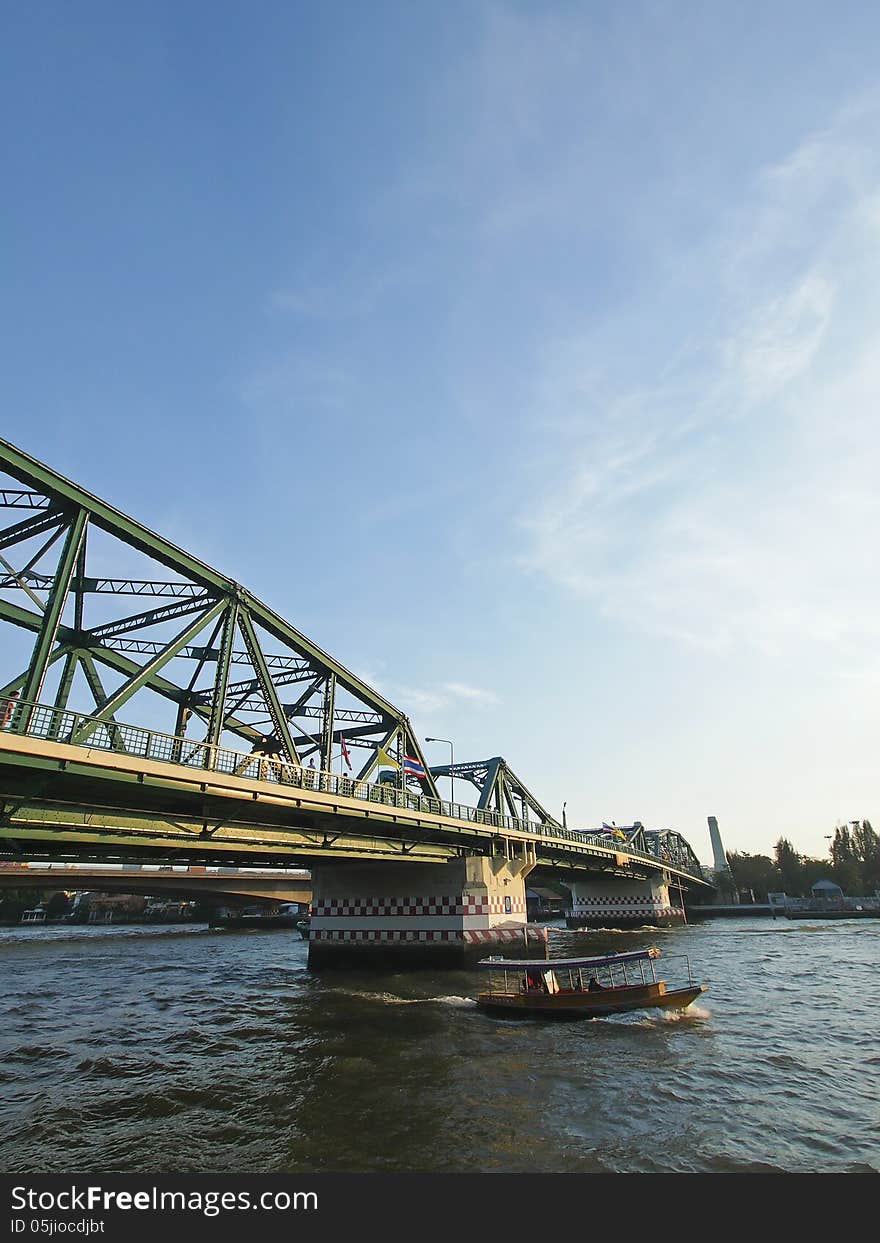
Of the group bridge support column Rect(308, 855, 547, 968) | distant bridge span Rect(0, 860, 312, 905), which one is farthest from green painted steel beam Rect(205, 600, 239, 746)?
distant bridge span Rect(0, 860, 312, 905)

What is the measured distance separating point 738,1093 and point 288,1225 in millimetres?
13387

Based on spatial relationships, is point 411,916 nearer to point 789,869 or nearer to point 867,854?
point 789,869

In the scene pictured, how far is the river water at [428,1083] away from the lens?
12406 mm

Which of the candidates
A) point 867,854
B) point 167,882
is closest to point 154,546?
point 167,882

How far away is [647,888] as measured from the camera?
95188 millimetres

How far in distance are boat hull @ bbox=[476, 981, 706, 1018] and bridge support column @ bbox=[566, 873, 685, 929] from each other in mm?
71658

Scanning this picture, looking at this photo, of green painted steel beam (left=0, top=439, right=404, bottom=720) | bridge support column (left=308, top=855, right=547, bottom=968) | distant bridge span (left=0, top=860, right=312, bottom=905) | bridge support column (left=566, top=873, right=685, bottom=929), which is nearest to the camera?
green painted steel beam (left=0, top=439, right=404, bottom=720)

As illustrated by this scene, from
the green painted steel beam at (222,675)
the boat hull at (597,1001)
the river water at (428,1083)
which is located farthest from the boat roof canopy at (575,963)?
the green painted steel beam at (222,675)

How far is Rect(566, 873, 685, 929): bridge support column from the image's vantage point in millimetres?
92438

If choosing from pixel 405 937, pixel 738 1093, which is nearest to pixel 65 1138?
pixel 738 1093

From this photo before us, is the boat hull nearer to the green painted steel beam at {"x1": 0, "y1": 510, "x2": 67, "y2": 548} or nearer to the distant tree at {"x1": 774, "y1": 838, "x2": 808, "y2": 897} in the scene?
the green painted steel beam at {"x1": 0, "y1": 510, "x2": 67, "y2": 548}

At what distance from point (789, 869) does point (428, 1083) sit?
158m

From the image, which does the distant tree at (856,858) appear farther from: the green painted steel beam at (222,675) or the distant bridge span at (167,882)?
the green painted steel beam at (222,675)

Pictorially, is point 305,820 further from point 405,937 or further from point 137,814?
point 405,937
